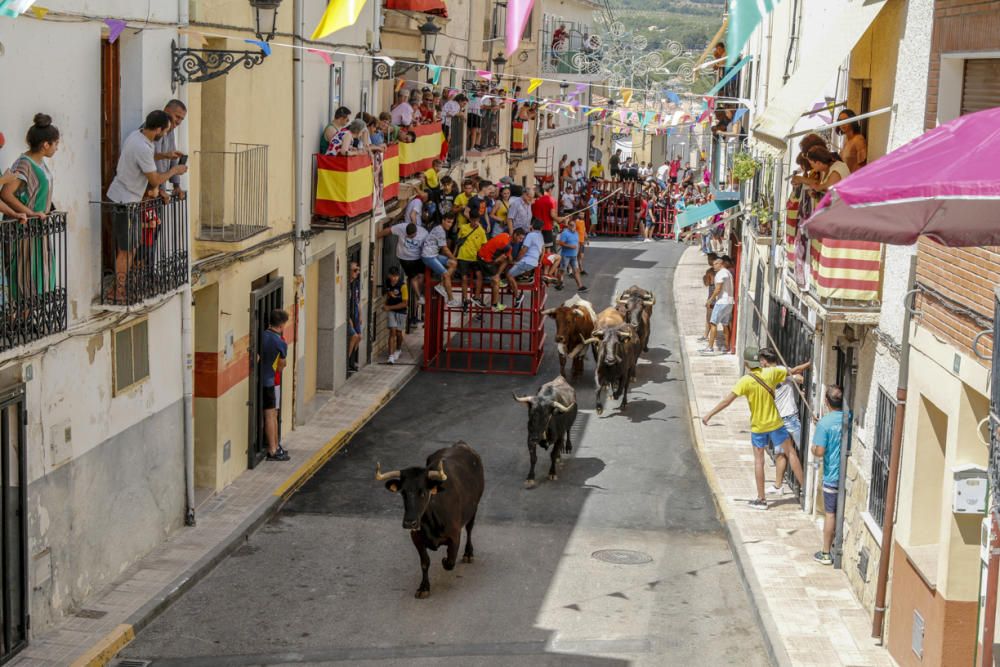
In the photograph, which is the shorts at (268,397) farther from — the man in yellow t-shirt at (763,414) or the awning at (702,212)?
the awning at (702,212)

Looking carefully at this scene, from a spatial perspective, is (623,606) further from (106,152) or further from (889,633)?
(106,152)

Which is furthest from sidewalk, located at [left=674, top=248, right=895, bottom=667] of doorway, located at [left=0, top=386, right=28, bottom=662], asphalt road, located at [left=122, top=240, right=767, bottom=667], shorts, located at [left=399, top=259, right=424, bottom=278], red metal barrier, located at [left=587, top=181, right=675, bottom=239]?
red metal barrier, located at [left=587, top=181, right=675, bottom=239]

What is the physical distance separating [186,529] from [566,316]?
1070 centimetres

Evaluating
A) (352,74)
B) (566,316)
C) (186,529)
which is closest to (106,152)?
(186,529)

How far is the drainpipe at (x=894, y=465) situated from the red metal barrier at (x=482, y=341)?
493 inches

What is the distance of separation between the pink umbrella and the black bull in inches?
239

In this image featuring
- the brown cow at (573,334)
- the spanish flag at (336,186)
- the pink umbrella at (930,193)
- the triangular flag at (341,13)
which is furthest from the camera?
the brown cow at (573,334)

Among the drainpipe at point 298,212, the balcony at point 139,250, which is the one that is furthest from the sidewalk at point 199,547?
the balcony at point 139,250

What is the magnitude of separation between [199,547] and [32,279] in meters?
4.76

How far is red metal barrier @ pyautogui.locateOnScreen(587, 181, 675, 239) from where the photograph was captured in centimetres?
→ 4950

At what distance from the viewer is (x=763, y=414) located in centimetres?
1767

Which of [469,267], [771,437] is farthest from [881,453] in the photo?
[469,267]

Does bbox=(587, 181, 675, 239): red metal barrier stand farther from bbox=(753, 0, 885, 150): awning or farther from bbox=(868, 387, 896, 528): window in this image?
bbox=(868, 387, 896, 528): window

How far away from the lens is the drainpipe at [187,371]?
15398 mm
